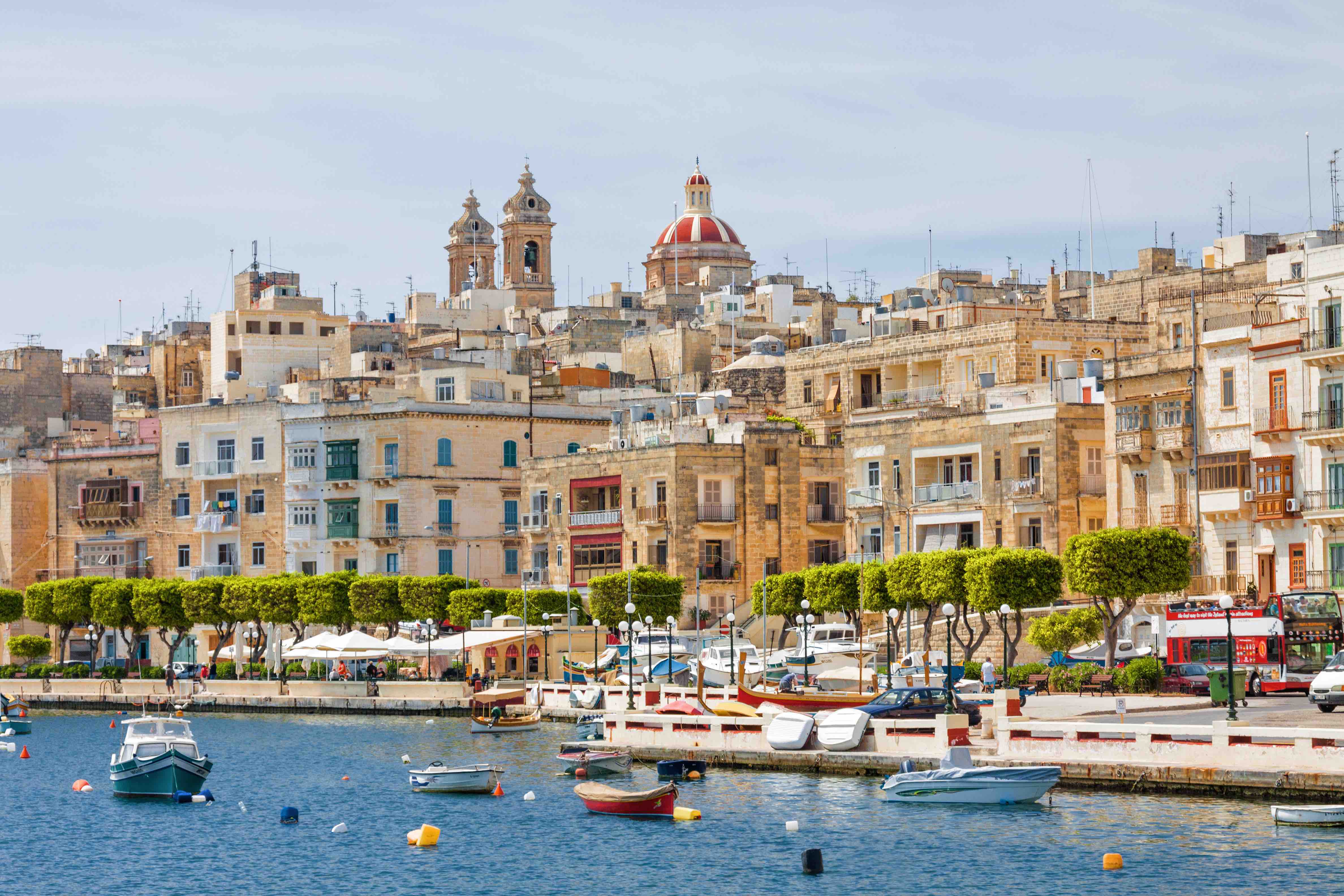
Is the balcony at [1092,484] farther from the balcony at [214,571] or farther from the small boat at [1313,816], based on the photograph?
the balcony at [214,571]

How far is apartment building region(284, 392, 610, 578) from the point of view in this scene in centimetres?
9344

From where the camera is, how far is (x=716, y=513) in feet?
273

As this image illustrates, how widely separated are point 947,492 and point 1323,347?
54.0 ft

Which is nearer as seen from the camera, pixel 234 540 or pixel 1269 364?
pixel 1269 364

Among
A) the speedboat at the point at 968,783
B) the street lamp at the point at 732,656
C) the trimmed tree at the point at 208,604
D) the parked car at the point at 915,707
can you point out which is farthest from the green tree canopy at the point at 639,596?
the speedboat at the point at 968,783

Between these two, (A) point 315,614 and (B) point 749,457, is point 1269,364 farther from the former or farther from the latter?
(A) point 315,614

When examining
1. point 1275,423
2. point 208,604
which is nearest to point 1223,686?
point 1275,423

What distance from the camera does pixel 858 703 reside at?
2133 inches

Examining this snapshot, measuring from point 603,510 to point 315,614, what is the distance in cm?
1205

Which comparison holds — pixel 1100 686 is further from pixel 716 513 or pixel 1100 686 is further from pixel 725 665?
pixel 716 513

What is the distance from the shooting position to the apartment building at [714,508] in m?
83.0

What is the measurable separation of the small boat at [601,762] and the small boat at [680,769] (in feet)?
3.20

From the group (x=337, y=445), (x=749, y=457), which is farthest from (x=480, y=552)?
(x=749, y=457)

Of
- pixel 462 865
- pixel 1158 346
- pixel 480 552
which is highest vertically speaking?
pixel 1158 346
